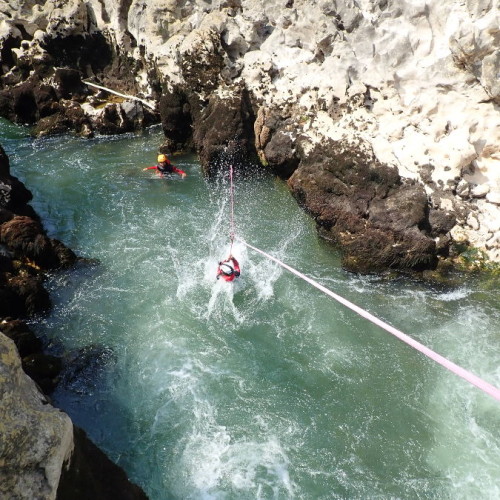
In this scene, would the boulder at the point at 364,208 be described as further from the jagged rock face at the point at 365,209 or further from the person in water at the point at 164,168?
the person in water at the point at 164,168

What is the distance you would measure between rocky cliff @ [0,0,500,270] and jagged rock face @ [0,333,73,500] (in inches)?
299

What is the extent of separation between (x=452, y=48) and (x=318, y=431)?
31.8ft

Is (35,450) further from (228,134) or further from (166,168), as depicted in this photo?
(228,134)

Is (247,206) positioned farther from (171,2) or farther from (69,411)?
(171,2)

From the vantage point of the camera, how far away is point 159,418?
6.91 meters

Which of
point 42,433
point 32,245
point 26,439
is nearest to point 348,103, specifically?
point 32,245

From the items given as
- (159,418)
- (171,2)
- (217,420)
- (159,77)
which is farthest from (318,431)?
(171,2)

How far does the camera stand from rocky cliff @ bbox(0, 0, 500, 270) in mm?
10164

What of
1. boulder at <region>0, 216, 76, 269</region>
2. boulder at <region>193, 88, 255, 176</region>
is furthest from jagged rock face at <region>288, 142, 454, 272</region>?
boulder at <region>0, 216, 76, 269</region>

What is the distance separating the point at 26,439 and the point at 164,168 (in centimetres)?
1139

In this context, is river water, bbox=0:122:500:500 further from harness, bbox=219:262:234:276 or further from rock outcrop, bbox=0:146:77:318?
harness, bbox=219:262:234:276

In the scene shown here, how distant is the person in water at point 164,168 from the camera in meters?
14.0

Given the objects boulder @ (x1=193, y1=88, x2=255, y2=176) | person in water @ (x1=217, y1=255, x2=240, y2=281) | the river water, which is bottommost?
the river water

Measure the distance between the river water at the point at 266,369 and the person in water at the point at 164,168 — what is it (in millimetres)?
2701
